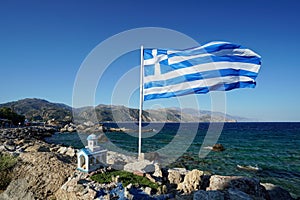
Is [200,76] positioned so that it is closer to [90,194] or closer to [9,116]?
[90,194]

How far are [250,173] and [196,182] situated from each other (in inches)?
440

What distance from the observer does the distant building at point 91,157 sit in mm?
8719

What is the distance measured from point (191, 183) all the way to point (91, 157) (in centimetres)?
435

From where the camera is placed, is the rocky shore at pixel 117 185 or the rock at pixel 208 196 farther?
the rocky shore at pixel 117 185

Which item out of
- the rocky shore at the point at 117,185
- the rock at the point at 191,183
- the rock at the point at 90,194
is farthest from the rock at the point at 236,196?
the rock at the point at 90,194

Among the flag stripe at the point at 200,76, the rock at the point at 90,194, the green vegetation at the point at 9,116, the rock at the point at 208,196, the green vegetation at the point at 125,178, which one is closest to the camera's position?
the rock at the point at 208,196

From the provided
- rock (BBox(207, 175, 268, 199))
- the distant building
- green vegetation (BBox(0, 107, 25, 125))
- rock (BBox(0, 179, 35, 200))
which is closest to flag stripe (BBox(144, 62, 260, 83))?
the distant building

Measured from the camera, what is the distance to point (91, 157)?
9039 mm

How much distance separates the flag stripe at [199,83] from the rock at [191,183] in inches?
153


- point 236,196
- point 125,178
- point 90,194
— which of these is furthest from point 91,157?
point 236,196

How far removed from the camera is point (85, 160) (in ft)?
29.2

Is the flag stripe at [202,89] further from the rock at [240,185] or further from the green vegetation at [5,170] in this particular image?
the green vegetation at [5,170]

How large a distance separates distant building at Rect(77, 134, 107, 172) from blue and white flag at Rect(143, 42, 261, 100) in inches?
129

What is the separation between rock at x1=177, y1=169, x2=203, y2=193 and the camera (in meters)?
8.29
